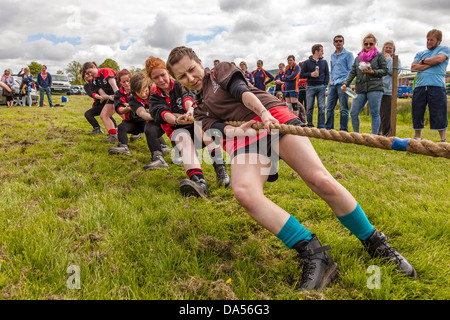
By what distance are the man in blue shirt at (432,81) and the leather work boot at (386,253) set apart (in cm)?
447

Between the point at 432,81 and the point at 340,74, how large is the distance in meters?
2.04

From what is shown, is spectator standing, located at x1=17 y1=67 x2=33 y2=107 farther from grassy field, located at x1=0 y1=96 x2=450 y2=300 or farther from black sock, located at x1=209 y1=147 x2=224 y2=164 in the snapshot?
black sock, located at x1=209 y1=147 x2=224 y2=164

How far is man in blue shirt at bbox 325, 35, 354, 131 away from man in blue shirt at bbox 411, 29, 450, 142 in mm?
1535

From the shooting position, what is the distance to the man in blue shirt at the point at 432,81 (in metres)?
5.42

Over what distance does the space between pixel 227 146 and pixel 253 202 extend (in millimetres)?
607

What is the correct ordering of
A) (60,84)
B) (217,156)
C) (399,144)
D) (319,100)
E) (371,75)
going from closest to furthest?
1. (399,144)
2. (217,156)
3. (371,75)
4. (319,100)
5. (60,84)

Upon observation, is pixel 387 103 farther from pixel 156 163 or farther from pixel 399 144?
pixel 399 144

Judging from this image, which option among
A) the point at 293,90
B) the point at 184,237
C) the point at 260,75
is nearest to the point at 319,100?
the point at 293,90

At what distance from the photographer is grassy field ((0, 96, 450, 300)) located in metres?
1.79

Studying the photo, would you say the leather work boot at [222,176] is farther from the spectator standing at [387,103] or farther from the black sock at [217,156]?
the spectator standing at [387,103]

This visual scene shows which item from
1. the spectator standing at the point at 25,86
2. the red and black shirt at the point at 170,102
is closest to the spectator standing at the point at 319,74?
the red and black shirt at the point at 170,102

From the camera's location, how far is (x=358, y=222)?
2020 millimetres
